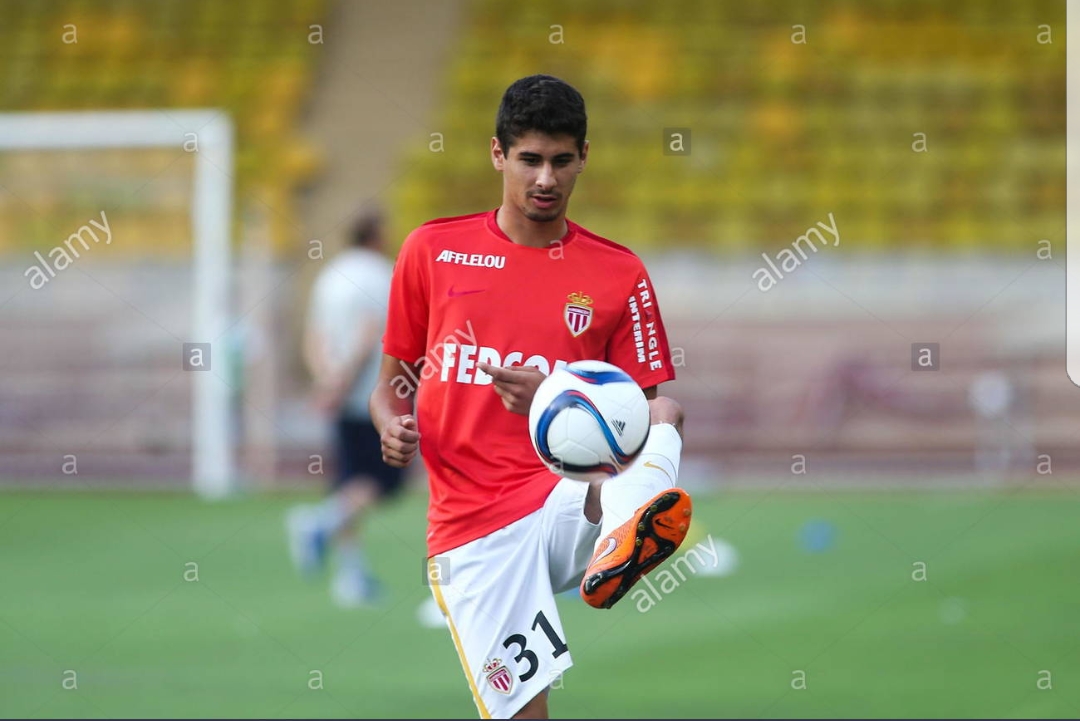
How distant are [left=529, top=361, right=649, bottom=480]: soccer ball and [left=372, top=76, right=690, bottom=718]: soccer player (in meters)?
0.19

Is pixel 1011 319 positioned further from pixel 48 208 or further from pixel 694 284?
pixel 48 208

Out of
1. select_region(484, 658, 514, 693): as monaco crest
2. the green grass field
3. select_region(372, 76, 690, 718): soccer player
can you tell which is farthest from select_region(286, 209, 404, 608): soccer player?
select_region(484, 658, 514, 693): as monaco crest

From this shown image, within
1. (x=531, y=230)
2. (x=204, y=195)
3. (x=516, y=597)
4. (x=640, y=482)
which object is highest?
(x=204, y=195)

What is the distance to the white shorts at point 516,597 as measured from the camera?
13.5ft

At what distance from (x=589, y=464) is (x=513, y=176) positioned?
33.8 inches

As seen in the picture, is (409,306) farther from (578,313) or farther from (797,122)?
(797,122)

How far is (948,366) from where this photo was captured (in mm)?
16047

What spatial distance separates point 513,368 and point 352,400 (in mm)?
5688

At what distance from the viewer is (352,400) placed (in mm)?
9578

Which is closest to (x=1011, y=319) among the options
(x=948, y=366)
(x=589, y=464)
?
(x=948, y=366)

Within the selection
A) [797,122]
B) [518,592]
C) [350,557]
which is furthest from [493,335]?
[797,122]

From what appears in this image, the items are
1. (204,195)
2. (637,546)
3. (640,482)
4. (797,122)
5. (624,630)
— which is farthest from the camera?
(797,122)

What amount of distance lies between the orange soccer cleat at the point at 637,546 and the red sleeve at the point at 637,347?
0.60 m

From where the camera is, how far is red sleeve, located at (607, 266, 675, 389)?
426 cm
